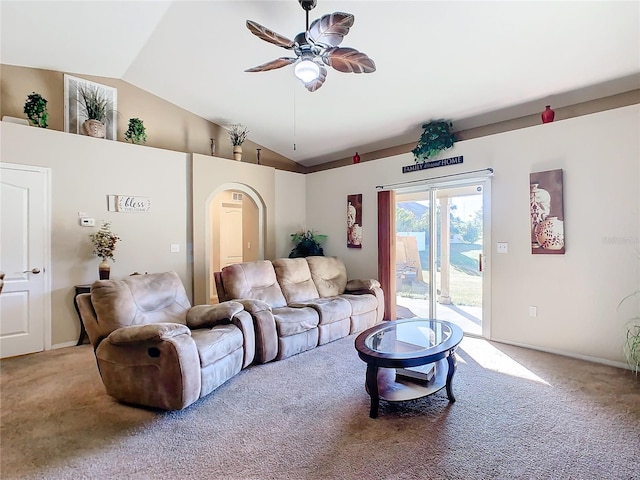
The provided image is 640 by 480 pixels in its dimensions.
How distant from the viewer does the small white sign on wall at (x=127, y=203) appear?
4300mm

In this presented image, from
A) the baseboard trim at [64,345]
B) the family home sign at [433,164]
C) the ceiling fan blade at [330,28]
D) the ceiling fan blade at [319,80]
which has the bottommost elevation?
the baseboard trim at [64,345]

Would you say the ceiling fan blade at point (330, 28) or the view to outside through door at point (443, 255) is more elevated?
the ceiling fan blade at point (330, 28)

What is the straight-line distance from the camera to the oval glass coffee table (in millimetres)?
2289

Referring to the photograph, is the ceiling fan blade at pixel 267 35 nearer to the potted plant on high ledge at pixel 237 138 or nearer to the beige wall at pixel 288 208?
the potted plant on high ledge at pixel 237 138

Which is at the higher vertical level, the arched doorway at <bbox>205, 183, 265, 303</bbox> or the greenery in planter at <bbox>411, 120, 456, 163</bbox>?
the greenery in planter at <bbox>411, 120, 456, 163</bbox>

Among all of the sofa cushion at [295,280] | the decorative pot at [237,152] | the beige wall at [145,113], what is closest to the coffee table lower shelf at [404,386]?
the sofa cushion at [295,280]

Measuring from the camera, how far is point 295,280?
4535mm

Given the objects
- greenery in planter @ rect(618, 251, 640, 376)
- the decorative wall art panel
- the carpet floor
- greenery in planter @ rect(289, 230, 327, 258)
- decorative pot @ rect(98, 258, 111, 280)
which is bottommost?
the carpet floor

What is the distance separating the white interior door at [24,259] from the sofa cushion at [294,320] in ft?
8.96

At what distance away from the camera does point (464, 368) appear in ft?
10.5

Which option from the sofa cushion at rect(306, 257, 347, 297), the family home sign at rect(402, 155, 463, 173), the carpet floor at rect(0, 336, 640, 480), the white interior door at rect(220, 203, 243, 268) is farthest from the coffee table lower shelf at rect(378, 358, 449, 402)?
the white interior door at rect(220, 203, 243, 268)

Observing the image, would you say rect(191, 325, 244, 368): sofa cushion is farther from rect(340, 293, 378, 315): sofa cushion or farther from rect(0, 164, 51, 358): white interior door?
rect(0, 164, 51, 358): white interior door

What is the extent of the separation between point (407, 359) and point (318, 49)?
2.35m

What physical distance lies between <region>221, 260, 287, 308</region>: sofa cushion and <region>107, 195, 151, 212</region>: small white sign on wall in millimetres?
1619
